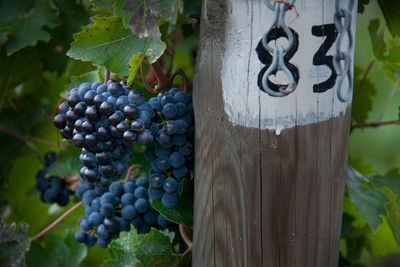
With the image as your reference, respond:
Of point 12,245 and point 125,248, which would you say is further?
point 12,245

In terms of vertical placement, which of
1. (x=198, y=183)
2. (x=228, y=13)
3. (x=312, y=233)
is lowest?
(x=312, y=233)

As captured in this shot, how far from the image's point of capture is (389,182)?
5.37ft

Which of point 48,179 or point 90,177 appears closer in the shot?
point 90,177

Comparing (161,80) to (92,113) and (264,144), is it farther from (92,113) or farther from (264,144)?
(264,144)

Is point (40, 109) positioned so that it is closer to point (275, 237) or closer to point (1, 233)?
point (1, 233)

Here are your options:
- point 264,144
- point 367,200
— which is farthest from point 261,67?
point 367,200

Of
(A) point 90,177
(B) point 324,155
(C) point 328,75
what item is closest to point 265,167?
(B) point 324,155

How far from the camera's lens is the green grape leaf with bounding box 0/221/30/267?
5.13 ft

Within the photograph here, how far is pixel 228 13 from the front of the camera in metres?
1.08

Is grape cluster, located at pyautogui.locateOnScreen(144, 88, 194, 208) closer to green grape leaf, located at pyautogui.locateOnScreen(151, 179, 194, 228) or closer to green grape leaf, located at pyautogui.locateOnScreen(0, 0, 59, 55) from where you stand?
green grape leaf, located at pyautogui.locateOnScreen(151, 179, 194, 228)

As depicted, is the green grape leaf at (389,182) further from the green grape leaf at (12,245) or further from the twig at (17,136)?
the twig at (17,136)

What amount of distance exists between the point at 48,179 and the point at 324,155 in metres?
1.16

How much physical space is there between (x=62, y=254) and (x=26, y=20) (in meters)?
0.91

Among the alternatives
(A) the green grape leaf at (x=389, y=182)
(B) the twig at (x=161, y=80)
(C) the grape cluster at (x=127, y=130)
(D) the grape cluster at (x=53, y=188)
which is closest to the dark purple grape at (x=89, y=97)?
(C) the grape cluster at (x=127, y=130)
